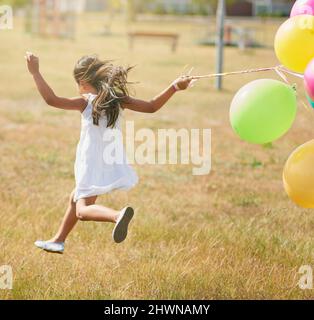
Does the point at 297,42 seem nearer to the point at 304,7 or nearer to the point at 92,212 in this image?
the point at 304,7

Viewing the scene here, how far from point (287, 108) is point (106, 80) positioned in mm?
1090

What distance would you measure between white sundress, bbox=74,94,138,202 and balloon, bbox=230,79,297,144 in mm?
732

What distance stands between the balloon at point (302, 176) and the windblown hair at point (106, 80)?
3.48ft

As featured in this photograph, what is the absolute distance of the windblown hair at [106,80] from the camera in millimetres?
4176

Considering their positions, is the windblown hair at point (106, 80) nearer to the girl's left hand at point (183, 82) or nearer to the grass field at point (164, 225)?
the girl's left hand at point (183, 82)

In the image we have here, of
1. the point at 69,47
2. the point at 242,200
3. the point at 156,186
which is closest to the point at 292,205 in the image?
the point at 242,200

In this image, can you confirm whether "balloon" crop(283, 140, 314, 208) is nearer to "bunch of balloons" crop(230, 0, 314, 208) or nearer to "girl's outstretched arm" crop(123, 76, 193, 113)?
"bunch of balloons" crop(230, 0, 314, 208)

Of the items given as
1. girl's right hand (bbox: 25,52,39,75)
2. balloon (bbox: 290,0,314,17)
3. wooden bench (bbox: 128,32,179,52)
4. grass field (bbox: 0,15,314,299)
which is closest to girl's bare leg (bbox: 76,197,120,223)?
grass field (bbox: 0,15,314,299)

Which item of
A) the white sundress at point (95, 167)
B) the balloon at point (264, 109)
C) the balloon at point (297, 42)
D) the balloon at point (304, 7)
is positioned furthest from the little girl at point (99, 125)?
the balloon at point (304, 7)

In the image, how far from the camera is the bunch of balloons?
3920mm

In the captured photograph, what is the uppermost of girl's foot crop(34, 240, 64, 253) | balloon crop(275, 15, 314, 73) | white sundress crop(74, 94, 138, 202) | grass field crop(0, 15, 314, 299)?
balloon crop(275, 15, 314, 73)

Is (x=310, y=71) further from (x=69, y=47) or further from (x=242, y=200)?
(x=69, y=47)

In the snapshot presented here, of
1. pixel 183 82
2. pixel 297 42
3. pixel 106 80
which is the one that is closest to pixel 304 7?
pixel 297 42

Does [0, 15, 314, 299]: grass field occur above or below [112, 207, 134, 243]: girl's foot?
below
